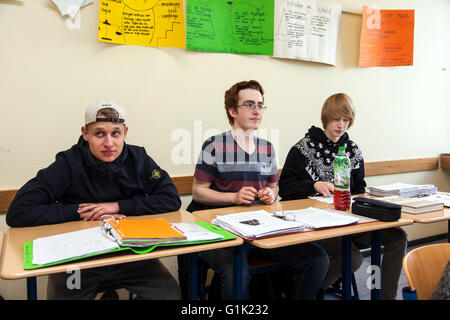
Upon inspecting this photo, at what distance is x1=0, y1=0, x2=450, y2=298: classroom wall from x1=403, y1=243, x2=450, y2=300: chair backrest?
152 cm

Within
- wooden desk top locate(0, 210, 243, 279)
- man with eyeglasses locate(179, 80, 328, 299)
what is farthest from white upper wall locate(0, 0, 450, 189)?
wooden desk top locate(0, 210, 243, 279)

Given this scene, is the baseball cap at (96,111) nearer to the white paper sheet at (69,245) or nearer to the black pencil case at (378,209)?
the white paper sheet at (69,245)

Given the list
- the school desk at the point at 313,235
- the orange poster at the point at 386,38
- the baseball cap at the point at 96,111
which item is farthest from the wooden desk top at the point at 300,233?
the orange poster at the point at 386,38

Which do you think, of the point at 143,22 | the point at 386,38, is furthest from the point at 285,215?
the point at 386,38

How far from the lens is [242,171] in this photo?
1.92 m

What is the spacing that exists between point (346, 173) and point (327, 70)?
1.44 metres

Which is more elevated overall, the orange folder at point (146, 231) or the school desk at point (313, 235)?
the orange folder at point (146, 231)

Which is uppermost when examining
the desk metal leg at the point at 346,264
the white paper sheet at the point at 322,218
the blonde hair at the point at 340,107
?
the blonde hair at the point at 340,107

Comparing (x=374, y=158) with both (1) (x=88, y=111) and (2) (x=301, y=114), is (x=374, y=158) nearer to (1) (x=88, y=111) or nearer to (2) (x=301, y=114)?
(2) (x=301, y=114)

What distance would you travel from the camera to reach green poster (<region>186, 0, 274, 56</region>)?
2260 millimetres

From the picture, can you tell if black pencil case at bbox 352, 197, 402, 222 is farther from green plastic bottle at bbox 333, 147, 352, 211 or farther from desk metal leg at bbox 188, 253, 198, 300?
desk metal leg at bbox 188, 253, 198, 300

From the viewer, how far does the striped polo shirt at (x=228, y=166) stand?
6.20 ft

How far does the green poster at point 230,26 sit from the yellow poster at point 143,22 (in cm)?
8
